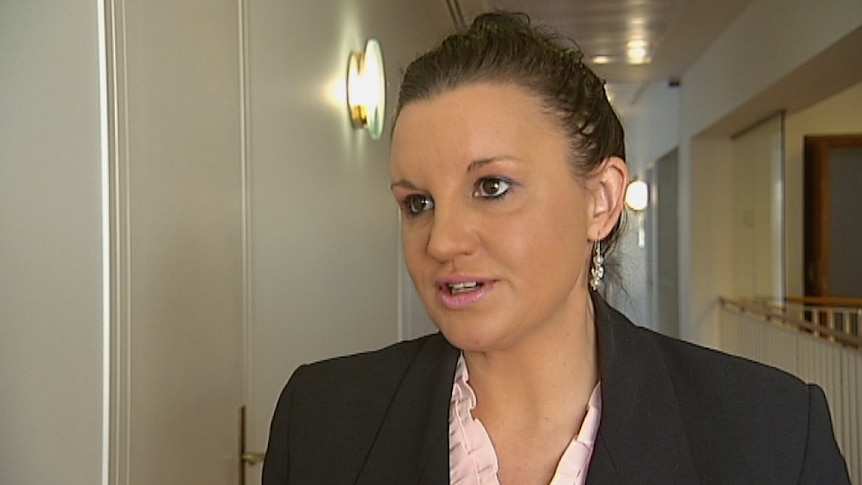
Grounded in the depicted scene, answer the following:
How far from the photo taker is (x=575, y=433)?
1.05m

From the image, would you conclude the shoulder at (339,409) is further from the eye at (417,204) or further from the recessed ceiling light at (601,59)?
the recessed ceiling light at (601,59)

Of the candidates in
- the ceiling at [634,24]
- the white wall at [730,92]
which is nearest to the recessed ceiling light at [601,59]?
the ceiling at [634,24]

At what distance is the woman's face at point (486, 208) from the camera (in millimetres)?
940

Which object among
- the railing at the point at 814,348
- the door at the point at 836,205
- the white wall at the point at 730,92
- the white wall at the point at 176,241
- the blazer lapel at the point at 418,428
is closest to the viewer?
A: the blazer lapel at the point at 418,428

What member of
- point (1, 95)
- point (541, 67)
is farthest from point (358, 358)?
point (1, 95)

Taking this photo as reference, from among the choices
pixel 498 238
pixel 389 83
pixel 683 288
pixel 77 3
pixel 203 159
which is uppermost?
pixel 389 83

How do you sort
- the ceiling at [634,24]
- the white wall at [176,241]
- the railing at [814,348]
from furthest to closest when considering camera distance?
1. the ceiling at [634,24]
2. the railing at [814,348]
3. the white wall at [176,241]

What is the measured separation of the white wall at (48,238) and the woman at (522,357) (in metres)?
0.26

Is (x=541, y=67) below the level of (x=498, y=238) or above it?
above

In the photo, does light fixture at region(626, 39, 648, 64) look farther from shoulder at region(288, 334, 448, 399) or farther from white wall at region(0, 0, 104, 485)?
white wall at region(0, 0, 104, 485)

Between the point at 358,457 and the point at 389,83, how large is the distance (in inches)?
85.6

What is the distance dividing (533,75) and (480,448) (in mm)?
461

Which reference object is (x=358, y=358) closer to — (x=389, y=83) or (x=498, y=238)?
(x=498, y=238)

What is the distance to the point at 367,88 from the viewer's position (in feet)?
8.49
